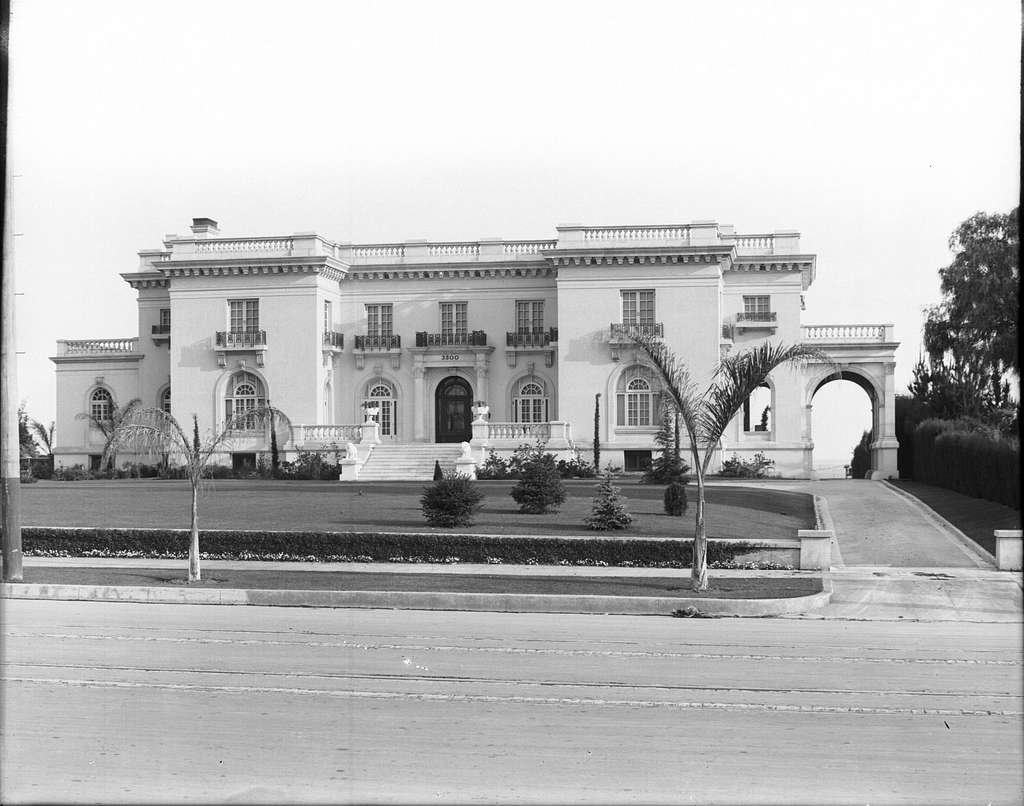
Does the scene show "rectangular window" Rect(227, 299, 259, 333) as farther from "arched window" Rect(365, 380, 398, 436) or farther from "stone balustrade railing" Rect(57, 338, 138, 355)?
"stone balustrade railing" Rect(57, 338, 138, 355)

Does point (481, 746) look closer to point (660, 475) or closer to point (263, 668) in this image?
point (263, 668)

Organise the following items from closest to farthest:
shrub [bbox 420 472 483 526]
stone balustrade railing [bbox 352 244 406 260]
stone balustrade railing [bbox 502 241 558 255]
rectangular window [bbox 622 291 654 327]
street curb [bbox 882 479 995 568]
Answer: street curb [bbox 882 479 995 568] → shrub [bbox 420 472 483 526] → rectangular window [bbox 622 291 654 327] → stone balustrade railing [bbox 502 241 558 255] → stone balustrade railing [bbox 352 244 406 260]

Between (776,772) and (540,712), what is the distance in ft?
8.45

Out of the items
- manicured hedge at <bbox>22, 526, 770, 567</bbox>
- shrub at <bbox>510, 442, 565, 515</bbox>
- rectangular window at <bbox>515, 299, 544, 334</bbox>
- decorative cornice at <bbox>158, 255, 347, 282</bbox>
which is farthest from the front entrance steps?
manicured hedge at <bbox>22, 526, 770, 567</bbox>

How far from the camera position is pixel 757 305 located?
→ 5284 centimetres

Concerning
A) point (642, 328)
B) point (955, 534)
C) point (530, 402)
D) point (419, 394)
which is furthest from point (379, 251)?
point (955, 534)

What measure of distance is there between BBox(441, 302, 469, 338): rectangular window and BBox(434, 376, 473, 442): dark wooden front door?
218 centimetres

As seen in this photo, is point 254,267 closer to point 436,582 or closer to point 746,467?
point 746,467

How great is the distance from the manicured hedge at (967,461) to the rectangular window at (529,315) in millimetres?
16853

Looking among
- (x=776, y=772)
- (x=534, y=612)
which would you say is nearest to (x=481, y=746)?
(x=776, y=772)

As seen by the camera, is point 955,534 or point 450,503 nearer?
point 450,503

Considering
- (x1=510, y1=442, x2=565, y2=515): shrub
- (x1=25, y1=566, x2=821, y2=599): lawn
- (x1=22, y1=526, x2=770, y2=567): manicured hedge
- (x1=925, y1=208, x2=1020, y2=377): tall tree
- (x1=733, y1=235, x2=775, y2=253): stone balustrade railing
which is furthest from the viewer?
(x1=733, y1=235, x2=775, y2=253): stone balustrade railing

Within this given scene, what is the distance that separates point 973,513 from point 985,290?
53.7 ft

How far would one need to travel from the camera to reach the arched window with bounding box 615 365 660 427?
50281 mm
